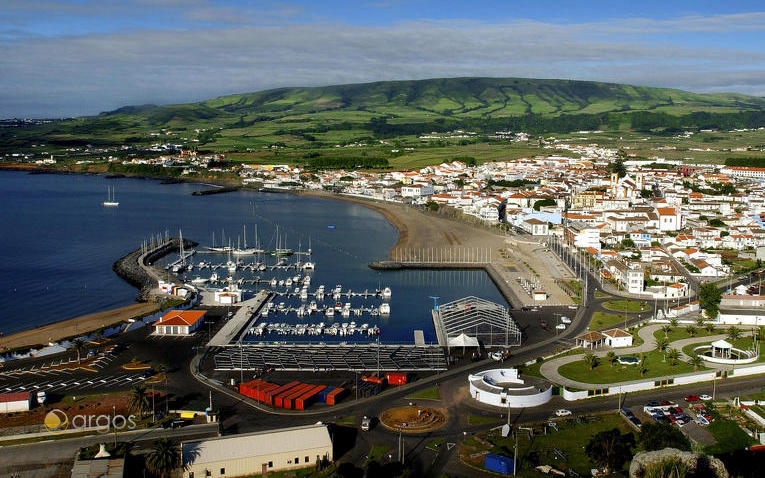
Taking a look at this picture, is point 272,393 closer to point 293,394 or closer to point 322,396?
point 293,394

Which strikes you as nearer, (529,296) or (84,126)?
(529,296)

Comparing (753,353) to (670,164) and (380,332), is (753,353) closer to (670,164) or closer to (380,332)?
(380,332)

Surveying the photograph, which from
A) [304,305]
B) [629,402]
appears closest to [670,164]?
[304,305]

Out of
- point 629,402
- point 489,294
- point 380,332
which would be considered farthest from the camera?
point 489,294

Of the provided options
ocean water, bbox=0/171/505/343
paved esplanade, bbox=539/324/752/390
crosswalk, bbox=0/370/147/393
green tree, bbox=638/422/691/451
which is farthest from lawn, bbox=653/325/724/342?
crosswalk, bbox=0/370/147/393

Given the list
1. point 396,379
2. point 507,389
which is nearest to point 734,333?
point 507,389

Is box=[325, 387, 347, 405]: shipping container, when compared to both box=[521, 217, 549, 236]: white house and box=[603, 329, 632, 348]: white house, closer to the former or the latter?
box=[603, 329, 632, 348]: white house
